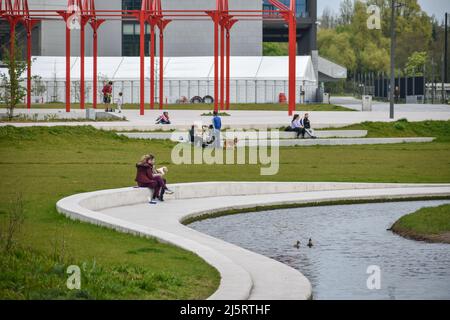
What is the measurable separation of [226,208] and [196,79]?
63.5m

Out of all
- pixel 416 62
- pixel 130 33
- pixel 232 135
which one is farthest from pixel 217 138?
pixel 416 62

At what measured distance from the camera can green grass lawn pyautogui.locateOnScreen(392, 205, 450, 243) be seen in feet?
71.2

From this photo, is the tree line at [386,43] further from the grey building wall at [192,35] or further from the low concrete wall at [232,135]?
the low concrete wall at [232,135]

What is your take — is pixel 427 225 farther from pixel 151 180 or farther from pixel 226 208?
pixel 151 180

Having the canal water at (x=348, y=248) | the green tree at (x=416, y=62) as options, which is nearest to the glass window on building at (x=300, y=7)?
the green tree at (x=416, y=62)

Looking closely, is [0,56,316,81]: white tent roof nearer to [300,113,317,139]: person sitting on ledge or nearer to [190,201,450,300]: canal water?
[300,113,317,139]: person sitting on ledge

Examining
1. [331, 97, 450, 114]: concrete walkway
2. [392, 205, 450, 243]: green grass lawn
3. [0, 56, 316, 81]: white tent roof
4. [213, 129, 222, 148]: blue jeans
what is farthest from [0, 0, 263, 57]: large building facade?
[392, 205, 450, 243]: green grass lawn

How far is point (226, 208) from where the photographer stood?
1011 inches

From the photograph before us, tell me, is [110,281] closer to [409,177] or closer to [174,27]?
[409,177]

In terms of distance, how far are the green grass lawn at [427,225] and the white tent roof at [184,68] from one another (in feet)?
211

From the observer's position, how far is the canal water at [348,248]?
54.1ft

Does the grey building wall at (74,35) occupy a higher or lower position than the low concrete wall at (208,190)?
higher
